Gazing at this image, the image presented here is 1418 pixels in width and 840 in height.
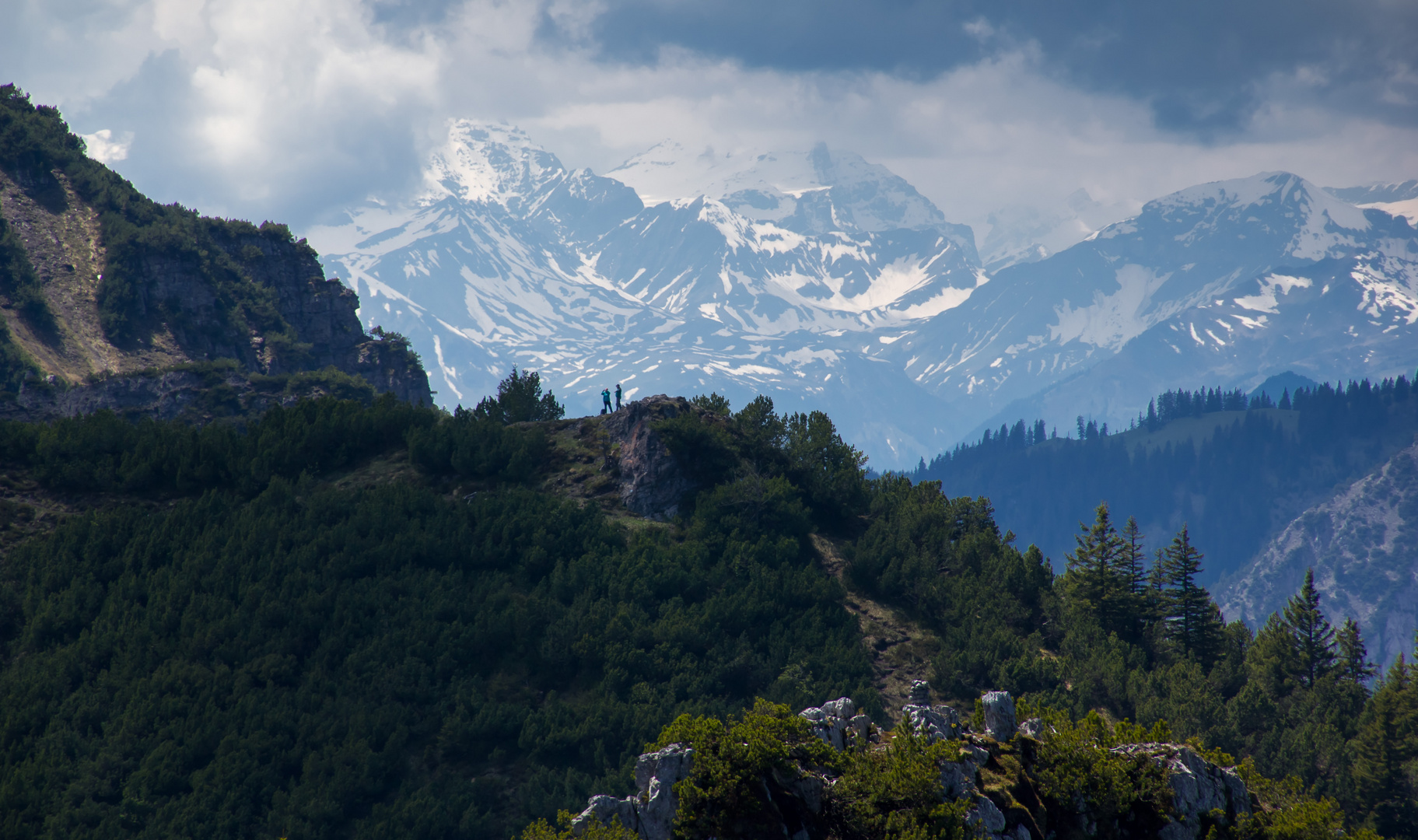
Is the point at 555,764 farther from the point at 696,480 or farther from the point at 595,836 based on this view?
the point at 696,480

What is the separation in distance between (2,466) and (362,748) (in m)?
33.5

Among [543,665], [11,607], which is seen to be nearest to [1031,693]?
[543,665]

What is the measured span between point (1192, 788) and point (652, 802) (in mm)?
17800

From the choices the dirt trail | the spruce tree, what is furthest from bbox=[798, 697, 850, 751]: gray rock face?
the spruce tree

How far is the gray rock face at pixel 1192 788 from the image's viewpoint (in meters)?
32.2

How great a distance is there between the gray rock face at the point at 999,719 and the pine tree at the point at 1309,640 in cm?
4306

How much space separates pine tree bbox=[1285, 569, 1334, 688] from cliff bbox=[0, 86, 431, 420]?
110429mm

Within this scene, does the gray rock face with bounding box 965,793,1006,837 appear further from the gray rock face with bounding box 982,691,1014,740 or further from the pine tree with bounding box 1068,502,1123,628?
the pine tree with bounding box 1068,502,1123,628

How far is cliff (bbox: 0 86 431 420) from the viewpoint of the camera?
399 feet

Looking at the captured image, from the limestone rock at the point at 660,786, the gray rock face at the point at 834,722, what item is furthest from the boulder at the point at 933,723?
the limestone rock at the point at 660,786

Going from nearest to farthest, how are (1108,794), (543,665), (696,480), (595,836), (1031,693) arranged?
(595,836), (1108,794), (543,665), (1031,693), (696,480)

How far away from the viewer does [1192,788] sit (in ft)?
108

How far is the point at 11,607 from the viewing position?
49625 millimetres

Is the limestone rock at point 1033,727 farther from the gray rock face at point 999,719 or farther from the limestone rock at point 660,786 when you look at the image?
the limestone rock at point 660,786
